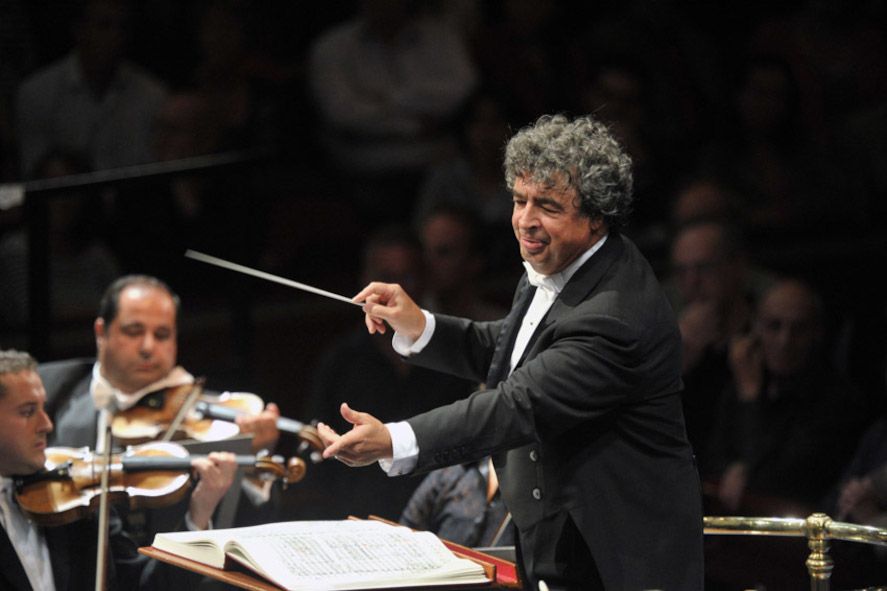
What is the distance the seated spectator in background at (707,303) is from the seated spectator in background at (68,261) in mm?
2000

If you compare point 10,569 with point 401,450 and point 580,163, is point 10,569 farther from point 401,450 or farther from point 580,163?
point 580,163

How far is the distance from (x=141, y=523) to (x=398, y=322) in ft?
3.34

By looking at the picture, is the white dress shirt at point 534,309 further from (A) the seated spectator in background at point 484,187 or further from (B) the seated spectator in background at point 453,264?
(A) the seated spectator in background at point 484,187

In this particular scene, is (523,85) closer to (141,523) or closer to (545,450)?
(141,523)

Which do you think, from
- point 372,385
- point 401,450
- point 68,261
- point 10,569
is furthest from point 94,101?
point 401,450

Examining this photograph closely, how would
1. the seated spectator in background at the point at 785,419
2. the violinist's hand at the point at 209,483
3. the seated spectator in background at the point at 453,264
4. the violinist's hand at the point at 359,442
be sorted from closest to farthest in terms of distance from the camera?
1. the violinist's hand at the point at 359,442
2. the violinist's hand at the point at 209,483
3. the seated spectator in background at the point at 785,419
4. the seated spectator in background at the point at 453,264

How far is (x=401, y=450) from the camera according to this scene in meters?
2.78

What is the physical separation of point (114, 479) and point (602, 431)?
4.30 feet

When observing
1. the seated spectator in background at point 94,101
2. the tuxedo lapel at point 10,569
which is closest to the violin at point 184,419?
the tuxedo lapel at point 10,569

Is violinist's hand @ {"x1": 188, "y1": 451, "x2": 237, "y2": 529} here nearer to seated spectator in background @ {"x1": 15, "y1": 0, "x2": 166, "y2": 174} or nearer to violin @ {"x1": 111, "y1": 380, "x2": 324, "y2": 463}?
violin @ {"x1": 111, "y1": 380, "x2": 324, "y2": 463}

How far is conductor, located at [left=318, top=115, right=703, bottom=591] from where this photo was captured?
9.32 feet

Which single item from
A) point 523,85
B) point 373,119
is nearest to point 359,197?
point 373,119

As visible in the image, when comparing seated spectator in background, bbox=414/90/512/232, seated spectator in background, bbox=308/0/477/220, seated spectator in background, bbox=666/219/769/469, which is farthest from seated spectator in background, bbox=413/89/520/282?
seated spectator in background, bbox=666/219/769/469

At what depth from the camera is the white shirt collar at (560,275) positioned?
3.01 m
